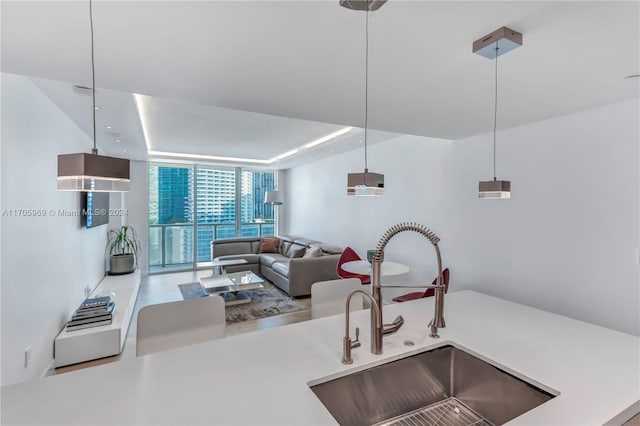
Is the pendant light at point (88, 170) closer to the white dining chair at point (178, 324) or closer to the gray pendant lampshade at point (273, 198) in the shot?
the white dining chair at point (178, 324)

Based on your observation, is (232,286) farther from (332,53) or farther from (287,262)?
(332,53)

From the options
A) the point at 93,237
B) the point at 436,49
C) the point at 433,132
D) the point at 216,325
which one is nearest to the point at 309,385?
the point at 216,325

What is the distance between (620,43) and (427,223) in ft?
8.62

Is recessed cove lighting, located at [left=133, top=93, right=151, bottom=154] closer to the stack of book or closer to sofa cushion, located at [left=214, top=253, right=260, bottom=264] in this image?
the stack of book

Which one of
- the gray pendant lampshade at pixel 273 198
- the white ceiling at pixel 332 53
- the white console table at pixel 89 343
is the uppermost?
the white ceiling at pixel 332 53

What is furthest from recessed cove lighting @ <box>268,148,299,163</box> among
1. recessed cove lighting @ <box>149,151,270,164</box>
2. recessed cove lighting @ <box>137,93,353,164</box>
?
recessed cove lighting @ <box>149,151,270,164</box>

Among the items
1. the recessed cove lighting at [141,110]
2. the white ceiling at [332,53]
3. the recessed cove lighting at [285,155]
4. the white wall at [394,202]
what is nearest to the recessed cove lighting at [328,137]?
the recessed cove lighting at [285,155]

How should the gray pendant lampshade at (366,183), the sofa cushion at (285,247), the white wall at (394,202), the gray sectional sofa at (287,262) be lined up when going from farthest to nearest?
the sofa cushion at (285,247), the gray sectional sofa at (287,262), the white wall at (394,202), the gray pendant lampshade at (366,183)

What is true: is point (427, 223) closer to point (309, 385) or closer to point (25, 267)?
point (309, 385)

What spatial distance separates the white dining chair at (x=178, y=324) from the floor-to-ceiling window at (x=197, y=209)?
16.6 feet

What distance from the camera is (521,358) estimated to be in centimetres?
131

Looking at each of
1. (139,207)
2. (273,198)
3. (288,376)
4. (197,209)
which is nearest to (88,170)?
(288,376)

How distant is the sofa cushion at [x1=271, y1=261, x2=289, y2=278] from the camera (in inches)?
196

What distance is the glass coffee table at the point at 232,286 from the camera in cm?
436
